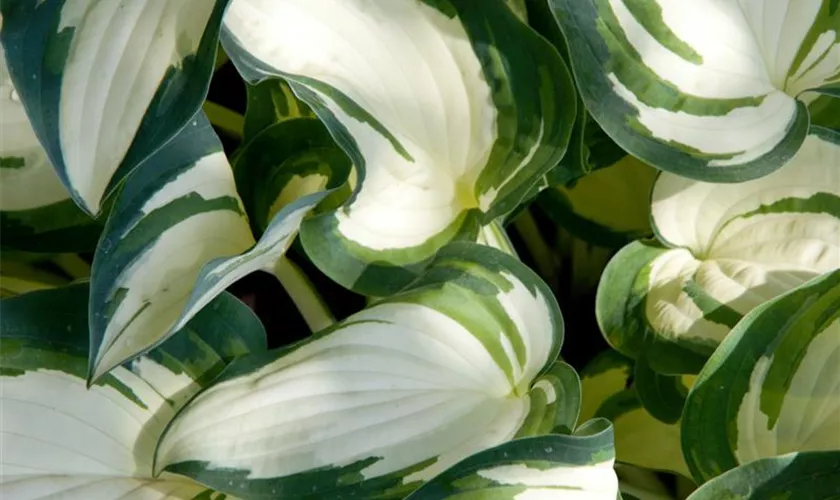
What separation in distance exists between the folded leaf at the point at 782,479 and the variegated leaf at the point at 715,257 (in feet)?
0.32

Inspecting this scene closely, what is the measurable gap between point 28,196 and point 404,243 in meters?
0.26

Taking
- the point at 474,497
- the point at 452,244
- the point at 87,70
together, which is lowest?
the point at 474,497

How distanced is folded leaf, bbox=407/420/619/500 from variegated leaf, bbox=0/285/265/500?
182 millimetres

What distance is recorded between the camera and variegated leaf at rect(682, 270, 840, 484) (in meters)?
0.48

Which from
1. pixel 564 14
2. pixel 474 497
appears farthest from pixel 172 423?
pixel 564 14

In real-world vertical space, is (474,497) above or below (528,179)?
below

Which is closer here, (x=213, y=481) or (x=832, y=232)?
(x=213, y=481)

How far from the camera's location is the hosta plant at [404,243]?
1.40 ft

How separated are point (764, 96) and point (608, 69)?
0.11 meters

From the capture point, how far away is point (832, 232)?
56 cm

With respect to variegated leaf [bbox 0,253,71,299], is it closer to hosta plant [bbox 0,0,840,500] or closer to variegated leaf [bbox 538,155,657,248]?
hosta plant [bbox 0,0,840,500]

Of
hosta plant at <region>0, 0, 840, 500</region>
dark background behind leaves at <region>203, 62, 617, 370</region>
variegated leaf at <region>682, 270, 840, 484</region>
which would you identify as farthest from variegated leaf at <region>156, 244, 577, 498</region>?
dark background behind leaves at <region>203, 62, 617, 370</region>

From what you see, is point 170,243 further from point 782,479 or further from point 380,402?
point 782,479

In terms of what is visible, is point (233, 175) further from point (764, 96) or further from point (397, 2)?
point (764, 96)
